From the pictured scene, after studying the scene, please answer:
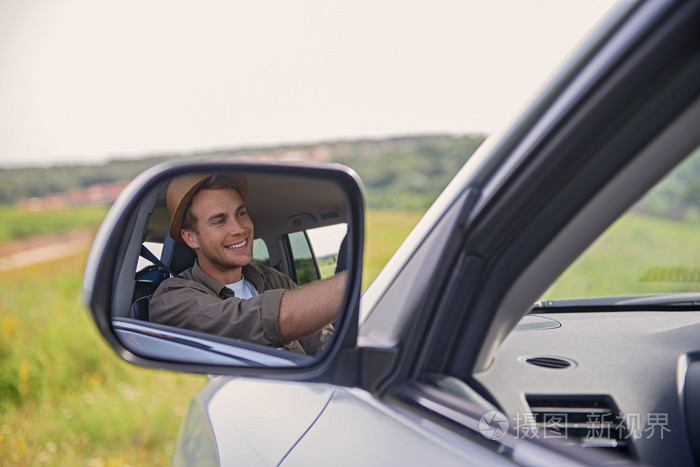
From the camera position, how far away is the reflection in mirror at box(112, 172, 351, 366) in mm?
1296

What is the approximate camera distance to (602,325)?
5.90ft

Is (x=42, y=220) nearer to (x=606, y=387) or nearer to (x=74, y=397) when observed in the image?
(x=74, y=397)

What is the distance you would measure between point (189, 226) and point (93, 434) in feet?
16.2

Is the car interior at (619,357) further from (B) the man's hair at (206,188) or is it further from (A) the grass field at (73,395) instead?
(A) the grass field at (73,395)

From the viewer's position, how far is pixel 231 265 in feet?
4.27

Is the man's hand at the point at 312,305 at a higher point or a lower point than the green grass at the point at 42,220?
higher

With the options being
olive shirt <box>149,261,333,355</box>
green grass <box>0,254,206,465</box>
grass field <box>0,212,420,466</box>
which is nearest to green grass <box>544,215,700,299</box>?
olive shirt <box>149,261,333,355</box>

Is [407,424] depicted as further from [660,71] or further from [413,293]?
[660,71]

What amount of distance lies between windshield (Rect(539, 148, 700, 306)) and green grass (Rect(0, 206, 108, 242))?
53.8ft

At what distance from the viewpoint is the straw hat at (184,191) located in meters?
1.33

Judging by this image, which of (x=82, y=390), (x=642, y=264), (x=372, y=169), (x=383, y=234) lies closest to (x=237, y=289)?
(x=642, y=264)

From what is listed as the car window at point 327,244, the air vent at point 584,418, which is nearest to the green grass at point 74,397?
the car window at point 327,244

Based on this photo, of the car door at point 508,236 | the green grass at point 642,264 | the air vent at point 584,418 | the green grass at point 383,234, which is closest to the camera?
the car door at point 508,236

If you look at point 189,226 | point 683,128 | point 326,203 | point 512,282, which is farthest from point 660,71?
point 189,226
